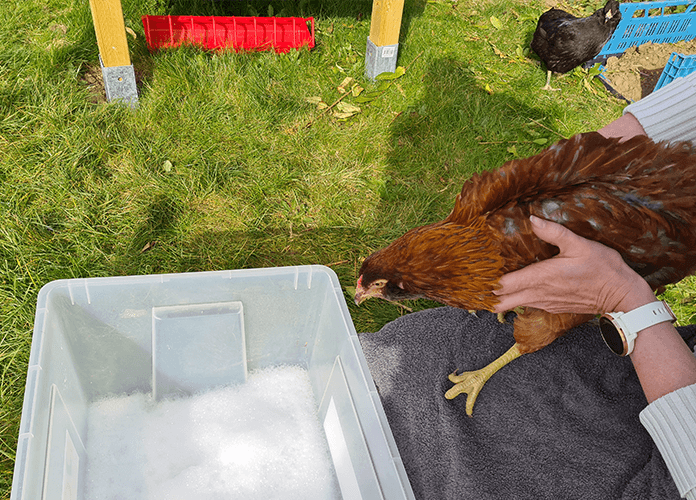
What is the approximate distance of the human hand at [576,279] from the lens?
134 cm

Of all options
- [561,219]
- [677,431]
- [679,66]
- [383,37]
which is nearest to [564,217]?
[561,219]

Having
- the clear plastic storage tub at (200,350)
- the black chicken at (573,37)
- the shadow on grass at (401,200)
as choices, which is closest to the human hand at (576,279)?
the clear plastic storage tub at (200,350)

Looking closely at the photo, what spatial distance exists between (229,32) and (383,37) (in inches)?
37.3

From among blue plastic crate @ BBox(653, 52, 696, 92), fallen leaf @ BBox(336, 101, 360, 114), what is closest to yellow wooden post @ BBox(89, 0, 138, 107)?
fallen leaf @ BBox(336, 101, 360, 114)

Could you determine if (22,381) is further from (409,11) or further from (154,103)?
(409,11)

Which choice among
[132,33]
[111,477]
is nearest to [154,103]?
[132,33]

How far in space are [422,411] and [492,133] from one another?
1.94 metres

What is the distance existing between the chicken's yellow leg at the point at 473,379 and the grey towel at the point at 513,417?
31 mm

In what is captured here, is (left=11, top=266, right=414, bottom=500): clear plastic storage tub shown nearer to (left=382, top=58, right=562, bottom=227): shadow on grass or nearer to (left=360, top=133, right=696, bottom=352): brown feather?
(left=360, top=133, right=696, bottom=352): brown feather

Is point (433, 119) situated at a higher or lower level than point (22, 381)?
higher

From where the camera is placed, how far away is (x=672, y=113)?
1.71 metres

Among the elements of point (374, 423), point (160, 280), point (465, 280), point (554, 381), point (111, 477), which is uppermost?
point (465, 280)

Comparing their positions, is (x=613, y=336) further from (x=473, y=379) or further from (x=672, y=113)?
(x=672, y=113)

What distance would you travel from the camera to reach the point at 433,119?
2945 mm
